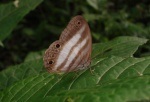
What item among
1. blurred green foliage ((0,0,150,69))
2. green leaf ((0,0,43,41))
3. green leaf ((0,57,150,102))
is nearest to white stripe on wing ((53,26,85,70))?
green leaf ((0,57,150,102))

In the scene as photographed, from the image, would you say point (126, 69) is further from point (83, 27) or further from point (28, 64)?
point (28, 64)

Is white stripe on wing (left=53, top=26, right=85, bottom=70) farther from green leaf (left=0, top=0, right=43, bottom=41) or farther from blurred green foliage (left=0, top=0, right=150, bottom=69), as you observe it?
blurred green foliage (left=0, top=0, right=150, bottom=69)

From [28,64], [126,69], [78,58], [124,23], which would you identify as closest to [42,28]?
[124,23]

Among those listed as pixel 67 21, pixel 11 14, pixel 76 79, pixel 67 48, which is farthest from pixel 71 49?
pixel 67 21

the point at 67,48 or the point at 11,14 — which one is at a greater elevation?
the point at 11,14

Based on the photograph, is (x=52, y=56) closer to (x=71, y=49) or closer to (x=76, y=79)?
(x=71, y=49)
